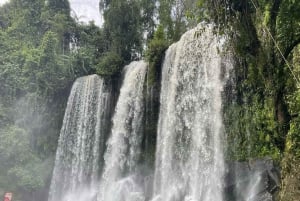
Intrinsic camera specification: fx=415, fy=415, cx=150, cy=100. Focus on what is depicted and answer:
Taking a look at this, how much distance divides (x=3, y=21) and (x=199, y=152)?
2171 centimetres

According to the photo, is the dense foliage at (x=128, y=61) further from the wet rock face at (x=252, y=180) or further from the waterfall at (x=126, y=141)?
the waterfall at (x=126, y=141)

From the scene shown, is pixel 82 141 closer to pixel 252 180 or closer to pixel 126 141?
pixel 126 141

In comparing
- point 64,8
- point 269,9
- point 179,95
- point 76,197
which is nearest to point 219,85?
point 179,95

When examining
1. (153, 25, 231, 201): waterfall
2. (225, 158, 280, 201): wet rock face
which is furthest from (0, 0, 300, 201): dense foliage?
(153, 25, 231, 201): waterfall

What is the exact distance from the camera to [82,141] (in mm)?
19609

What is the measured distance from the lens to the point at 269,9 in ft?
25.3

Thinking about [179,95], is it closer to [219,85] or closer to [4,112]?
[219,85]

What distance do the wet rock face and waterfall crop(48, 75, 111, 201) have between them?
810 centimetres

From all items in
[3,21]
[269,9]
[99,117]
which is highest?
[3,21]

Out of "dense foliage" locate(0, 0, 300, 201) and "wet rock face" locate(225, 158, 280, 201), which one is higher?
"dense foliage" locate(0, 0, 300, 201)

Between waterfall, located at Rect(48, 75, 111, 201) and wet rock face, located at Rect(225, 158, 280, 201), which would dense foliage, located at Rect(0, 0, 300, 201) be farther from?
waterfall, located at Rect(48, 75, 111, 201)

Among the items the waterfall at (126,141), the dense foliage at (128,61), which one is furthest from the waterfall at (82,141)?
the waterfall at (126,141)

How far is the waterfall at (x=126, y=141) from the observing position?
16297mm

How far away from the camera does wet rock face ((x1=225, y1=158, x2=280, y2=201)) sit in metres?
10.1
